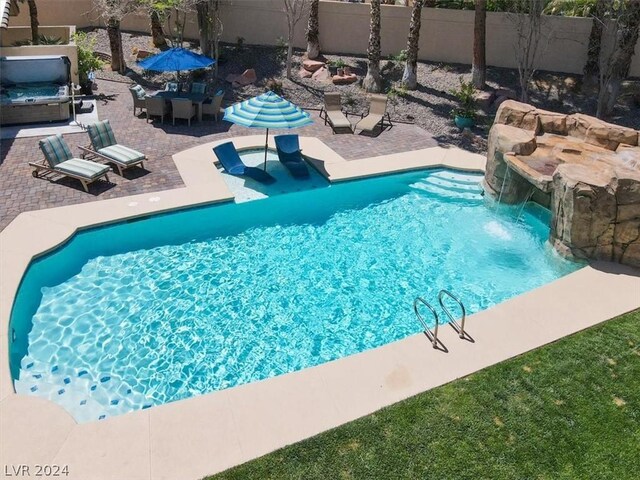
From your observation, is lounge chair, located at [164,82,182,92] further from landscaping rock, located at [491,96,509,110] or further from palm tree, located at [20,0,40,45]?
landscaping rock, located at [491,96,509,110]

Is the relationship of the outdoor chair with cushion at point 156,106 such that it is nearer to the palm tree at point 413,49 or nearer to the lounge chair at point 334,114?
the lounge chair at point 334,114

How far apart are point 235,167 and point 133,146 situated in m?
4.03

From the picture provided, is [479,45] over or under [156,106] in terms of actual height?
over

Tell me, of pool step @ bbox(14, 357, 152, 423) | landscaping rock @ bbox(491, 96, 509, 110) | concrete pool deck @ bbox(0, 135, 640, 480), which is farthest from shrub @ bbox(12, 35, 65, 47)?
landscaping rock @ bbox(491, 96, 509, 110)

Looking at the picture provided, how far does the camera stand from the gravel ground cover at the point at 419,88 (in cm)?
2020

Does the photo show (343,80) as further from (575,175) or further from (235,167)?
(575,175)

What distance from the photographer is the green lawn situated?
21.3ft

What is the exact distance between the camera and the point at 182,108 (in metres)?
18.2

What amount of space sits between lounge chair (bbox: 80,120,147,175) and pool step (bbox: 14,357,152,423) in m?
7.29

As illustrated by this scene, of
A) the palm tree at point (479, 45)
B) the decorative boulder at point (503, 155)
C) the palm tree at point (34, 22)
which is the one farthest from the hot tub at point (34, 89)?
the palm tree at point (479, 45)

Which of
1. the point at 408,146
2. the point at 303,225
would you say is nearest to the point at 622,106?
the point at 408,146

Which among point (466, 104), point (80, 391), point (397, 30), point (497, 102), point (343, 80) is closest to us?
point (80, 391)

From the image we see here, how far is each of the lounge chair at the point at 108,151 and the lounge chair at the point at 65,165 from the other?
463 mm

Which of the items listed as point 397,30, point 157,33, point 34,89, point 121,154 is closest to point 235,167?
point 121,154
